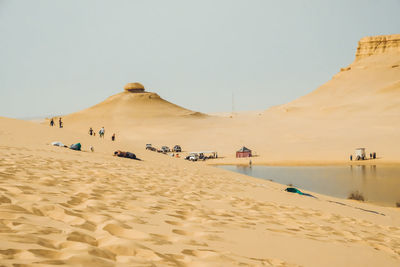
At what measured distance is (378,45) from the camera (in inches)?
6619

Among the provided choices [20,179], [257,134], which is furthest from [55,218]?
[257,134]

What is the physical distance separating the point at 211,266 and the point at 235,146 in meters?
63.6

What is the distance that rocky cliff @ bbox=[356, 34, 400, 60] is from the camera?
163 meters

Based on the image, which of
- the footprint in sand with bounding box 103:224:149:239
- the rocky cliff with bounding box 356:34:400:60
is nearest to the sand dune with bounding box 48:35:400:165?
the rocky cliff with bounding box 356:34:400:60

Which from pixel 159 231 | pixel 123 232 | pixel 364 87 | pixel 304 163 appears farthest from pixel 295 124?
pixel 123 232

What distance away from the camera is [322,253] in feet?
14.4

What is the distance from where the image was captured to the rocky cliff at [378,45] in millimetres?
163025

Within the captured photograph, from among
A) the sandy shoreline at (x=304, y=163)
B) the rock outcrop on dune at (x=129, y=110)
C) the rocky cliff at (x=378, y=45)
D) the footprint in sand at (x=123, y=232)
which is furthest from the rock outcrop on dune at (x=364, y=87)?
the footprint in sand at (x=123, y=232)

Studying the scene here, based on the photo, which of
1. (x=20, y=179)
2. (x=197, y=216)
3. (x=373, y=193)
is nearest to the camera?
(x=197, y=216)

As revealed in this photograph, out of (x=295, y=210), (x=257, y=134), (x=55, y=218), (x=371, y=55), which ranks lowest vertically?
(x=295, y=210)

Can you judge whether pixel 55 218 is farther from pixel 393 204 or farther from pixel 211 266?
pixel 393 204

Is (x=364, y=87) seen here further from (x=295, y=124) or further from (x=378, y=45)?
(x=295, y=124)

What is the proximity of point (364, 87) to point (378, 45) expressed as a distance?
45.4 m

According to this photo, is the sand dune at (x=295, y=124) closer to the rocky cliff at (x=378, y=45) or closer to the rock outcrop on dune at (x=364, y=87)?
the rock outcrop on dune at (x=364, y=87)
